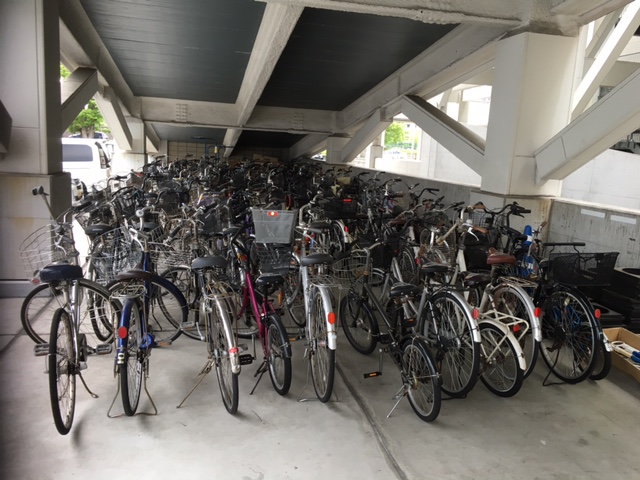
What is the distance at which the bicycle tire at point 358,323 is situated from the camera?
384 cm

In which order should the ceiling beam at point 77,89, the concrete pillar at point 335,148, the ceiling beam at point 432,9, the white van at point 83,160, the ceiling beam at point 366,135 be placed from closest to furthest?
the ceiling beam at point 432,9
the ceiling beam at point 77,89
the ceiling beam at point 366,135
the white van at point 83,160
the concrete pillar at point 335,148

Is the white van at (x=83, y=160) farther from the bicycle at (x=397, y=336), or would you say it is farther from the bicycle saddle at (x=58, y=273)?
the bicycle saddle at (x=58, y=273)

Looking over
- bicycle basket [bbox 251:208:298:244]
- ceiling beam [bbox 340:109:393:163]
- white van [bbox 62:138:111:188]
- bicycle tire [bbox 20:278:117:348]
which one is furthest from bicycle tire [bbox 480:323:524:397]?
white van [bbox 62:138:111:188]

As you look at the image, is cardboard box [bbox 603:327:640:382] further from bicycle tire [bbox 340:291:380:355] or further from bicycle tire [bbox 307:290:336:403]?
bicycle tire [bbox 307:290:336:403]

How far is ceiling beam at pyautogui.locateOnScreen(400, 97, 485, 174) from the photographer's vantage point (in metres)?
7.38

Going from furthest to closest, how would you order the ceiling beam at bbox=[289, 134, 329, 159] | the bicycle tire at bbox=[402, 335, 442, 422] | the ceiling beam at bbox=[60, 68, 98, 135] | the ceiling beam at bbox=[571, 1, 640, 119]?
the ceiling beam at bbox=[289, 134, 329, 159], the ceiling beam at bbox=[571, 1, 640, 119], the ceiling beam at bbox=[60, 68, 98, 135], the bicycle tire at bbox=[402, 335, 442, 422]

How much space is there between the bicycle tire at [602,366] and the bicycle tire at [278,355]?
7.65ft

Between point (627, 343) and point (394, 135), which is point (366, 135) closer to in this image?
point (627, 343)

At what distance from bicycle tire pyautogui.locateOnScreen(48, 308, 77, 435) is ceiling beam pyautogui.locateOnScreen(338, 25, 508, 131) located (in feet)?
20.8

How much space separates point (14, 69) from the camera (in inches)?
191

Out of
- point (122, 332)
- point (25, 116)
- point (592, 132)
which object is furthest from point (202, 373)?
point (592, 132)

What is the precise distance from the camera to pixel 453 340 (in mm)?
3166

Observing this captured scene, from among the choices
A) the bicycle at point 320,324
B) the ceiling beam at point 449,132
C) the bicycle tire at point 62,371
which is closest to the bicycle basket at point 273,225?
the bicycle at point 320,324

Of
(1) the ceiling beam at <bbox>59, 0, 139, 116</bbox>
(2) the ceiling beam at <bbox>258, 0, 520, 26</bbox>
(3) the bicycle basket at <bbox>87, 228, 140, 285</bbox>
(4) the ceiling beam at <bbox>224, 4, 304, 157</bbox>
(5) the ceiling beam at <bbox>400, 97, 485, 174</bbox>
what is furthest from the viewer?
(5) the ceiling beam at <bbox>400, 97, 485, 174</bbox>
